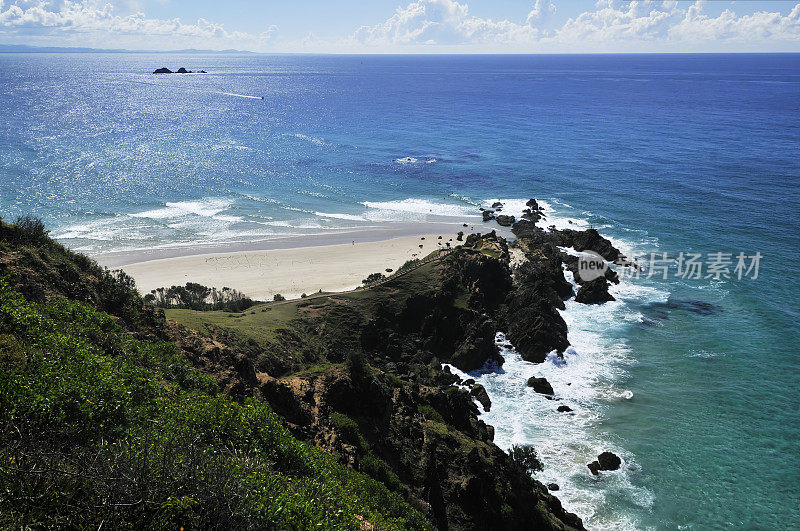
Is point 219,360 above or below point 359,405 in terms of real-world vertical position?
above

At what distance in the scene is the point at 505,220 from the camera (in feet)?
271

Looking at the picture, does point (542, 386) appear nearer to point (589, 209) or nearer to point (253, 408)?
point (253, 408)

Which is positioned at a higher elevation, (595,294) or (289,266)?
(595,294)

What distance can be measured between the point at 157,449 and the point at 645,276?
63659mm

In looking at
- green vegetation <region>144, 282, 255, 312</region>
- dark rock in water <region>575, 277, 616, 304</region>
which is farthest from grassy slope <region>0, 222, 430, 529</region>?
dark rock in water <region>575, 277, 616, 304</region>

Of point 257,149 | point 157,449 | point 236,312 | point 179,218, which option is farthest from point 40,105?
point 157,449

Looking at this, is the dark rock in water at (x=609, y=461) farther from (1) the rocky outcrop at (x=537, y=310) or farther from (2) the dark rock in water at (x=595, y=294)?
(2) the dark rock in water at (x=595, y=294)

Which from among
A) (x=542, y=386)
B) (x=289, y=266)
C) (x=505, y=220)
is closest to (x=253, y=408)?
(x=542, y=386)

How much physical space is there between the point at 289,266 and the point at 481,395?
36315 mm

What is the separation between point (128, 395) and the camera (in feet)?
54.5

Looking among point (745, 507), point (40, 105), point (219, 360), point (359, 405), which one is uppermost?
point (40, 105)

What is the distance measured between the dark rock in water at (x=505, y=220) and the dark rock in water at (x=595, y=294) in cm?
2498

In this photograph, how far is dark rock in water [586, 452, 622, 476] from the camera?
112 ft

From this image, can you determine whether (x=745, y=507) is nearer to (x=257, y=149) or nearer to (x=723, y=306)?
(x=723, y=306)
